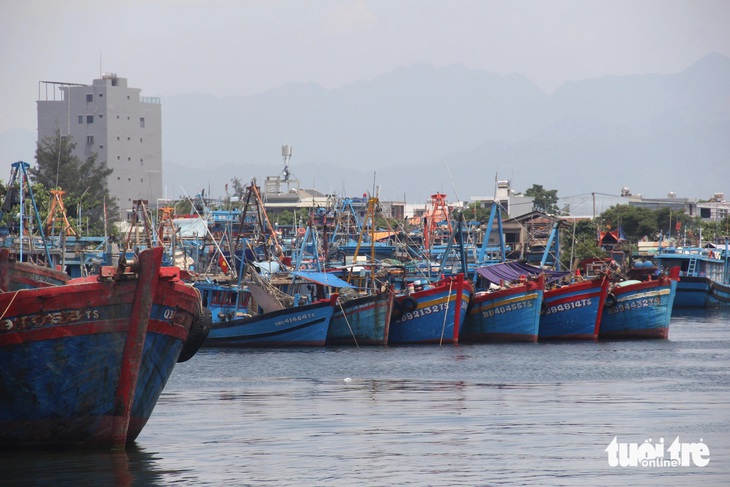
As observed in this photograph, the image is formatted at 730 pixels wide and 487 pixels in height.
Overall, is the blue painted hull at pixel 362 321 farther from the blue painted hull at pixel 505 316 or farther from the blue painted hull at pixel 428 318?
the blue painted hull at pixel 505 316

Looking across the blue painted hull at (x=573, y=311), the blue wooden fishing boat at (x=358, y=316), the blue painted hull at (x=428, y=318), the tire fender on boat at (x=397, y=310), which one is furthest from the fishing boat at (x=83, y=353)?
the blue painted hull at (x=573, y=311)

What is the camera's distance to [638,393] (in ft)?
109

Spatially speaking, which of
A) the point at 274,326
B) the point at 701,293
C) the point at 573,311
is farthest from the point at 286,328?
the point at 701,293

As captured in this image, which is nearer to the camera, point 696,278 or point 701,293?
point 696,278

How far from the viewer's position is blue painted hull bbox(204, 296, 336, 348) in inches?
2015

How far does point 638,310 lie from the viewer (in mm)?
57344

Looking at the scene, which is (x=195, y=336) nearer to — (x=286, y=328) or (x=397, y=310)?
(x=286, y=328)

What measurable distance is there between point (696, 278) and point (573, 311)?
37.2m

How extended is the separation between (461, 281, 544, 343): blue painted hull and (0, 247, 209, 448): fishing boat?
3308 centimetres

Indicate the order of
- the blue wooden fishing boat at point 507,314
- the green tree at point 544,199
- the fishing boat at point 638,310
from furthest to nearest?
the green tree at point 544,199 → the fishing boat at point 638,310 → the blue wooden fishing boat at point 507,314

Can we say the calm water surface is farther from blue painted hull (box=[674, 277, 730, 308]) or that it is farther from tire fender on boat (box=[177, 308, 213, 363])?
blue painted hull (box=[674, 277, 730, 308])

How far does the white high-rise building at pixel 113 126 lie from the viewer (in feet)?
523

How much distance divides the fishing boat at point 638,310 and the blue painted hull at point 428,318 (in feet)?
27.1

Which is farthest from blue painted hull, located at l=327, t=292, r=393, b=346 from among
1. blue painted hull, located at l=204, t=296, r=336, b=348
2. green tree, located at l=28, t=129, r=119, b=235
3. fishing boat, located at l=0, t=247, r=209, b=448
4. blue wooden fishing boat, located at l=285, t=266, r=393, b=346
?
green tree, located at l=28, t=129, r=119, b=235
